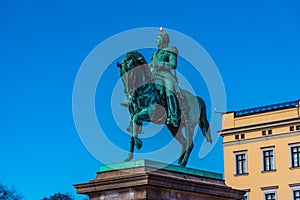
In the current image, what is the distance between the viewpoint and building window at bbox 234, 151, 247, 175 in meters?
70.7

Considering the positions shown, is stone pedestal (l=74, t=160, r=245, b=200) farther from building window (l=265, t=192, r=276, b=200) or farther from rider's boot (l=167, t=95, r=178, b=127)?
building window (l=265, t=192, r=276, b=200)

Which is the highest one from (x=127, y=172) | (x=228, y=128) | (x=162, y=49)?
(x=228, y=128)

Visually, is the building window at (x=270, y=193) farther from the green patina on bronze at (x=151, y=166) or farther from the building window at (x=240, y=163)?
the green patina on bronze at (x=151, y=166)

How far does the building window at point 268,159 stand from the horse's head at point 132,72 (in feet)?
151

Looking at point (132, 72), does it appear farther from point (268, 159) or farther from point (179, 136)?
point (268, 159)

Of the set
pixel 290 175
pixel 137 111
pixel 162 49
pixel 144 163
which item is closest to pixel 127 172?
pixel 144 163

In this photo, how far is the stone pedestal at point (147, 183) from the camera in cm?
2230

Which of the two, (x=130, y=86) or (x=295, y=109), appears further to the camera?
(x=295, y=109)

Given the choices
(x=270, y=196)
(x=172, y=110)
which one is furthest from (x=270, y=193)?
(x=172, y=110)

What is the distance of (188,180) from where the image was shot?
23.6m

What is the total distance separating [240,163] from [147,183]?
4969cm

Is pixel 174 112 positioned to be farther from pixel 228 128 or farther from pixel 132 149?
pixel 228 128

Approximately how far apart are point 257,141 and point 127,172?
48.2m

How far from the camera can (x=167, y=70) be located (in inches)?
981
